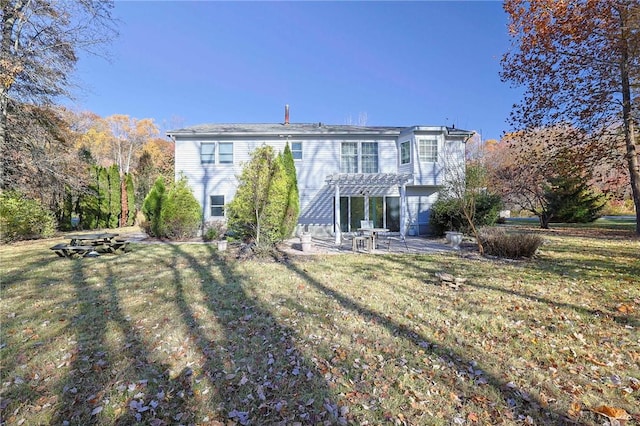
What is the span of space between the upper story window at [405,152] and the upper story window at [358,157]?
1366 mm

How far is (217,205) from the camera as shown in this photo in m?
15.9

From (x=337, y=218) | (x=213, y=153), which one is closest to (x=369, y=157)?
(x=337, y=218)

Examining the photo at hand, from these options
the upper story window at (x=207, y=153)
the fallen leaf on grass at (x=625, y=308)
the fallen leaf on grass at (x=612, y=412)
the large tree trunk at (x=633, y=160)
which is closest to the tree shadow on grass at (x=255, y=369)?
the fallen leaf on grass at (x=612, y=412)

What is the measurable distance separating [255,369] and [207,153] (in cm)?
1483

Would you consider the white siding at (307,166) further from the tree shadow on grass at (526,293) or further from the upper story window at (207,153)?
the tree shadow on grass at (526,293)

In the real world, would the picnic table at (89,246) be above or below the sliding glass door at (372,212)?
below

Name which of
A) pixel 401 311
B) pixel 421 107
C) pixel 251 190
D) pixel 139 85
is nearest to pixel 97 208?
pixel 139 85

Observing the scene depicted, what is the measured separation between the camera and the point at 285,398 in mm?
2701

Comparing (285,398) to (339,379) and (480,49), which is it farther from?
(480,49)

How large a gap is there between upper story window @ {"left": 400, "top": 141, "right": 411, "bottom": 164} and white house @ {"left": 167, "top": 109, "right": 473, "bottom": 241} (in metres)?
0.06

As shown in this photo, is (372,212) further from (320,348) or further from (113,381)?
(113,381)

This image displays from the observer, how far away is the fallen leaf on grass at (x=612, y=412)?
238cm

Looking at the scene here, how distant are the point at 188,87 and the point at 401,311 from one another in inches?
1008

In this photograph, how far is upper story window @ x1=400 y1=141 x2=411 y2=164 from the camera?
15.3m
